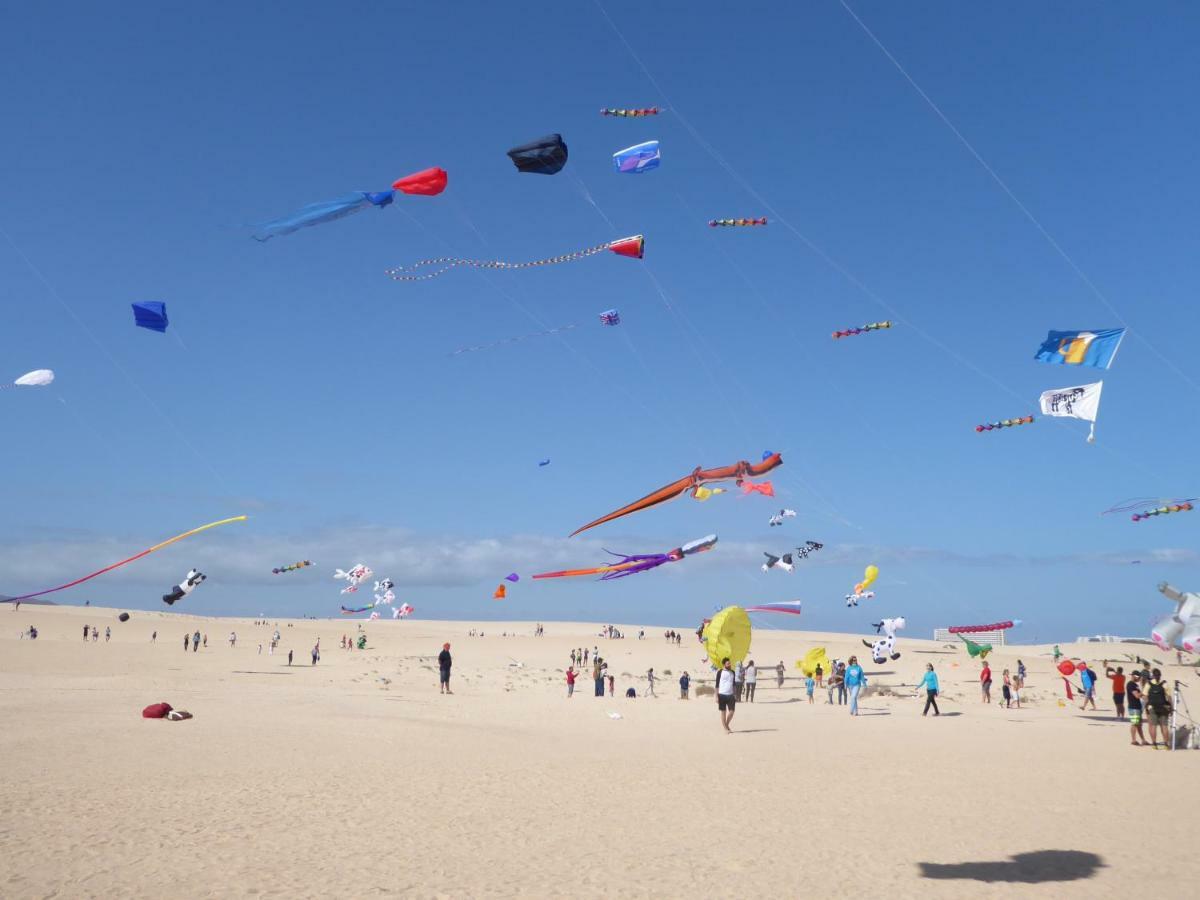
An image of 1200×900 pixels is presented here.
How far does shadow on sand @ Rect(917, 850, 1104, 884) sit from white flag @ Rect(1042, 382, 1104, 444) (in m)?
13.4

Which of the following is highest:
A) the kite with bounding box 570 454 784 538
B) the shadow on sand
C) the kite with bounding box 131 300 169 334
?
the kite with bounding box 131 300 169 334

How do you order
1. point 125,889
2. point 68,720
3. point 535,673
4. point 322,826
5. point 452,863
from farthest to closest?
1. point 535,673
2. point 68,720
3. point 322,826
4. point 452,863
5. point 125,889

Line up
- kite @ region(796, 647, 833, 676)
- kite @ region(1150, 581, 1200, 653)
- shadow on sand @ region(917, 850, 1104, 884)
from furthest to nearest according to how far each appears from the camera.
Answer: kite @ region(796, 647, 833, 676) < kite @ region(1150, 581, 1200, 653) < shadow on sand @ region(917, 850, 1104, 884)

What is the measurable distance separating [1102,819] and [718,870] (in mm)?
5034

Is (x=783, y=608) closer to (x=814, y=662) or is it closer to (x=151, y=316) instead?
(x=814, y=662)

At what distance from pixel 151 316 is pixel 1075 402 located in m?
22.3

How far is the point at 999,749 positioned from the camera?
14.4 m

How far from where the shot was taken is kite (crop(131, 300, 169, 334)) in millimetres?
20156

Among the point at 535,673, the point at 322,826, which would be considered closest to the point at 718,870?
the point at 322,826

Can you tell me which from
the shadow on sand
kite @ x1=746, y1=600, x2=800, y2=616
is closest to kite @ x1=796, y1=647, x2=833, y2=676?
kite @ x1=746, y1=600, x2=800, y2=616

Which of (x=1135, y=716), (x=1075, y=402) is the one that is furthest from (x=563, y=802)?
(x=1075, y=402)

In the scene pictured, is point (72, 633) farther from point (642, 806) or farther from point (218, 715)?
point (642, 806)

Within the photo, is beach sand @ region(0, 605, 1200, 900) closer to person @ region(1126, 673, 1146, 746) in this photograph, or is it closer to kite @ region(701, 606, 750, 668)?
person @ region(1126, 673, 1146, 746)

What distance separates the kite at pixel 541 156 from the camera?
17484mm
